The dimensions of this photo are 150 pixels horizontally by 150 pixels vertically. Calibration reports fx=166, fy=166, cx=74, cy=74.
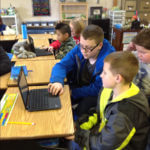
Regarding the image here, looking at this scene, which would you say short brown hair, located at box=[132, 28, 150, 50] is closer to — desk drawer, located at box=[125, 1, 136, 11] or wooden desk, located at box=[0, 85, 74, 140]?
wooden desk, located at box=[0, 85, 74, 140]

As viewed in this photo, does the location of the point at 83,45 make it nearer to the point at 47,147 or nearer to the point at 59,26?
the point at 47,147

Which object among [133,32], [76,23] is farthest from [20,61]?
[133,32]

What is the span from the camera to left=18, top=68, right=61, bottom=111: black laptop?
1.10 metres

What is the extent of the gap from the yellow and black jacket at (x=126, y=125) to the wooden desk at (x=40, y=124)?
A: 0.20m

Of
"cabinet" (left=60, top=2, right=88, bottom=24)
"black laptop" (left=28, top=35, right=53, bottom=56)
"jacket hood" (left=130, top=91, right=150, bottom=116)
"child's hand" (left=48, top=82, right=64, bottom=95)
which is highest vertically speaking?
"cabinet" (left=60, top=2, right=88, bottom=24)

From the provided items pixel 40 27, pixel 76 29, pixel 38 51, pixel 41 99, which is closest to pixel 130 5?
pixel 40 27

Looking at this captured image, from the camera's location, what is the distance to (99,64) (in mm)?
1553

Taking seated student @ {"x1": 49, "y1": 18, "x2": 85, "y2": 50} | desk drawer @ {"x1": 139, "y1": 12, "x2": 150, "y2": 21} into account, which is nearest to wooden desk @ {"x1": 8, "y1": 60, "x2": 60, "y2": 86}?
seated student @ {"x1": 49, "y1": 18, "x2": 85, "y2": 50}

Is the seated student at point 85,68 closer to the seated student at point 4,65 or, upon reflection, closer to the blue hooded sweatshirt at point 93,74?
the blue hooded sweatshirt at point 93,74

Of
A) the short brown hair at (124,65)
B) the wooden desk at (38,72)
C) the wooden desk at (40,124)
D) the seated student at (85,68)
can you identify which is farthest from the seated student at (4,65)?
the short brown hair at (124,65)

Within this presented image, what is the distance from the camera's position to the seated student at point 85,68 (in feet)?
4.81

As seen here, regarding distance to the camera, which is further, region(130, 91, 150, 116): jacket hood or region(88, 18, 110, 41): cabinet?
region(88, 18, 110, 41): cabinet

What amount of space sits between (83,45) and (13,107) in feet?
2.59

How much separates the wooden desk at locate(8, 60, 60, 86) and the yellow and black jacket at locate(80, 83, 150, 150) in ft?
2.39
